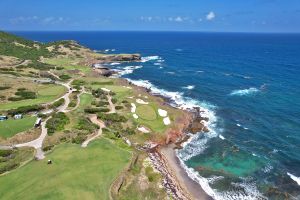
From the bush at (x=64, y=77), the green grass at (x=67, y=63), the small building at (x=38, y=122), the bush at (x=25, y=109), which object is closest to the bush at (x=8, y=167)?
the small building at (x=38, y=122)

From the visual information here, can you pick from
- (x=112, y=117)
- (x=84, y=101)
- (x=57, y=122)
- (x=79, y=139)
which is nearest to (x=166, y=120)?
(x=112, y=117)

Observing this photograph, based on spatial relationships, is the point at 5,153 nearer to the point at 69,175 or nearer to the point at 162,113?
the point at 69,175

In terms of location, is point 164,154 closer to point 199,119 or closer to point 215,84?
point 199,119

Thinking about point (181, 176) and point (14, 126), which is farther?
point (14, 126)

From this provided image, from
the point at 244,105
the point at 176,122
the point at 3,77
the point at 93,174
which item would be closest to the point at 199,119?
the point at 176,122

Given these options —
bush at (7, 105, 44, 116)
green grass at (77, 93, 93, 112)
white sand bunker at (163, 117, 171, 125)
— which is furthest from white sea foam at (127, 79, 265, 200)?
bush at (7, 105, 44, 116)

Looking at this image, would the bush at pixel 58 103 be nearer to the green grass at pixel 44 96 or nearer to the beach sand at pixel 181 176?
the green grass at pixel 44 96
